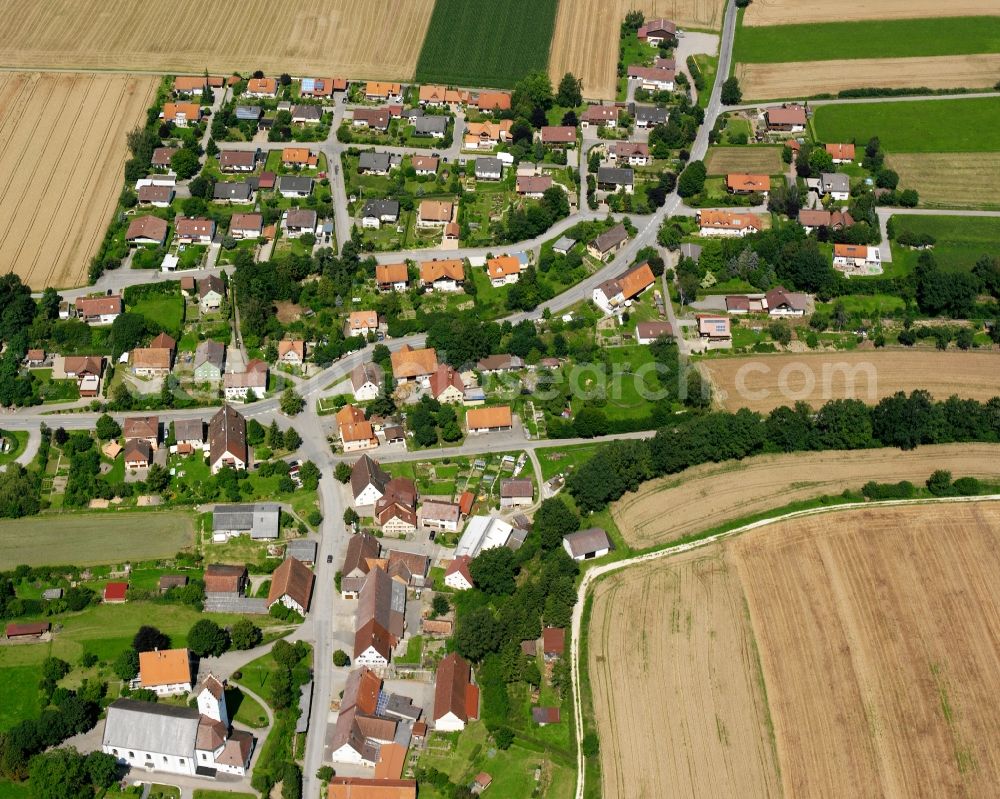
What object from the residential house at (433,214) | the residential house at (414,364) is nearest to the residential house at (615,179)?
the residential house at (433,214)

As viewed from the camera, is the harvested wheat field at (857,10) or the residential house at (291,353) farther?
the harvested wheat field at (857,10)

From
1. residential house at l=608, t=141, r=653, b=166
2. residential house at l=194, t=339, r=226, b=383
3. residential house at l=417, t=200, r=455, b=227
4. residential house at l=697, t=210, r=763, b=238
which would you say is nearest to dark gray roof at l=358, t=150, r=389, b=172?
residential house at l=417, t=200, r=455, b=227

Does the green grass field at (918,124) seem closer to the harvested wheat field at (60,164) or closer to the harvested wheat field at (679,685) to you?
the harvested wheat field at (679,685)

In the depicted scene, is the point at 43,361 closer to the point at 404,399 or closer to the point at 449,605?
the point at 404,399

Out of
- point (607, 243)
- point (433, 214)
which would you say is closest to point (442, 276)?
point (433, 214)

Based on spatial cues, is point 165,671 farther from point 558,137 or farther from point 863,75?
point 863,75

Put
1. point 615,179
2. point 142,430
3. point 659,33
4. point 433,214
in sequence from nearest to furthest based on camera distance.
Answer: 1. point 142,430
2. point 433,214
3. point 615,179
4. point 659,33

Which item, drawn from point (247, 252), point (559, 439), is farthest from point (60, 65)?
point (559, 439)
